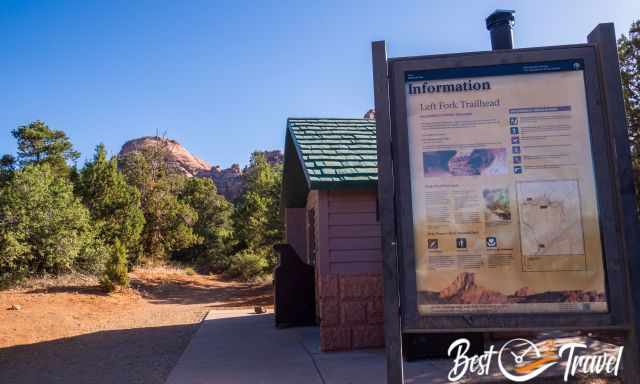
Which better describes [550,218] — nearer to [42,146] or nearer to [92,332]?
[92,332]

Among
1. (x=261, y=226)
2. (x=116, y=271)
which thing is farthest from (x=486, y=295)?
(x=261, y=226)

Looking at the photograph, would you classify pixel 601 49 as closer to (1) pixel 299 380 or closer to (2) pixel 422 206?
(2) pixel 422 206

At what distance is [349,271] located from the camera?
21.3ft

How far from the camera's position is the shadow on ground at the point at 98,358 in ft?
18.5

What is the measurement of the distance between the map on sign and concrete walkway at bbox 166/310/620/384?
251 cm

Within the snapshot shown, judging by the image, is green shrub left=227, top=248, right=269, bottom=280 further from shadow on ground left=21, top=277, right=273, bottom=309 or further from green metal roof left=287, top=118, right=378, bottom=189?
green metal roof left=287, top=118, right=378, bottom=189

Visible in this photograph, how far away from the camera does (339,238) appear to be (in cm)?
660

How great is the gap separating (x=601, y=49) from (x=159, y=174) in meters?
34.0

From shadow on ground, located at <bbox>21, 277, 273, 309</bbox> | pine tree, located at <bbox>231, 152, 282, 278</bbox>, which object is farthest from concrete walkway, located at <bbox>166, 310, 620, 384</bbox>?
pine tree, located at <bbox>231, 152, 282, 278</bbox>

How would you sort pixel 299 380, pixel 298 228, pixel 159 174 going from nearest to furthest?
pixel 299 380 → pixel 298 228 → pixel 159 174

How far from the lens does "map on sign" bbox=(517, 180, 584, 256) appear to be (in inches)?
103

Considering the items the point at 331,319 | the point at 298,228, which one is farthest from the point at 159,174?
the point at 331,319

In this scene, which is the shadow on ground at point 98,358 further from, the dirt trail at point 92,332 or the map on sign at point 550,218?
the map on sign at point 550,218

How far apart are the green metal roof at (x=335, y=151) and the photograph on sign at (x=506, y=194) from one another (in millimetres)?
3604
